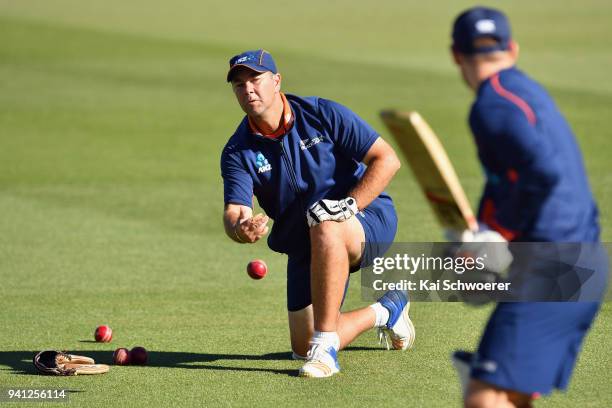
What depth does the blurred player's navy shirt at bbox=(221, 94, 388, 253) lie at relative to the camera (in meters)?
8.09

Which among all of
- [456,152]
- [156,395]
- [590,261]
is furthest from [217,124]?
[590,261]

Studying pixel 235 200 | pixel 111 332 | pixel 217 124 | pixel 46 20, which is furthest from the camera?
pixel 46 20

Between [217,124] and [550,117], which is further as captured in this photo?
[217,124]

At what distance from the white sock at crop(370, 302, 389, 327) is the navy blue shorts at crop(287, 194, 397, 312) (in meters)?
0.34

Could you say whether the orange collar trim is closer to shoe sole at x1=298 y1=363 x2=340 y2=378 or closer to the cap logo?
shoe sole at x1=298 y1=363 x2=340 y2=378

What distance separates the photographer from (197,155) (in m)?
20.3

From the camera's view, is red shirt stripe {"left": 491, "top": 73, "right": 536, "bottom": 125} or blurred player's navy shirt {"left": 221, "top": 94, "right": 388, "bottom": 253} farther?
blurred player's navy shirt {"left": 221, "top": 94, "right": 388, "bottom": 253}

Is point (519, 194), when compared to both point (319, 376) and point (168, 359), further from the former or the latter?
point (168, 359)

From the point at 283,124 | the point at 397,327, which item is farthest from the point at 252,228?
the point at 397,327

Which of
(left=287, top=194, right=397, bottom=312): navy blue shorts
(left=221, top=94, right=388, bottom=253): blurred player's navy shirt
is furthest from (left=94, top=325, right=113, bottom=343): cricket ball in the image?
(left=221, top=94, right=388, bottom=253): blurred player's navy shirt

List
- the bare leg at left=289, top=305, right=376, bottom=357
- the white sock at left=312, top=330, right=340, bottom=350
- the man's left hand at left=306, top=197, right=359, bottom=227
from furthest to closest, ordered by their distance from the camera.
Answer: the bare leg at left=289, top=305, right=376, bottom=357, the white sock at left=312, top=330, right=340, bottom=350, the man's left hand at left=306, top=197, right=359, bottom=227

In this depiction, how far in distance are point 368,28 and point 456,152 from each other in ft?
76.8

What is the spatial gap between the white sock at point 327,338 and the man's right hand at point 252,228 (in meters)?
0.79

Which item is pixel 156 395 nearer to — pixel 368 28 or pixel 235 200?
pixel 235 200
